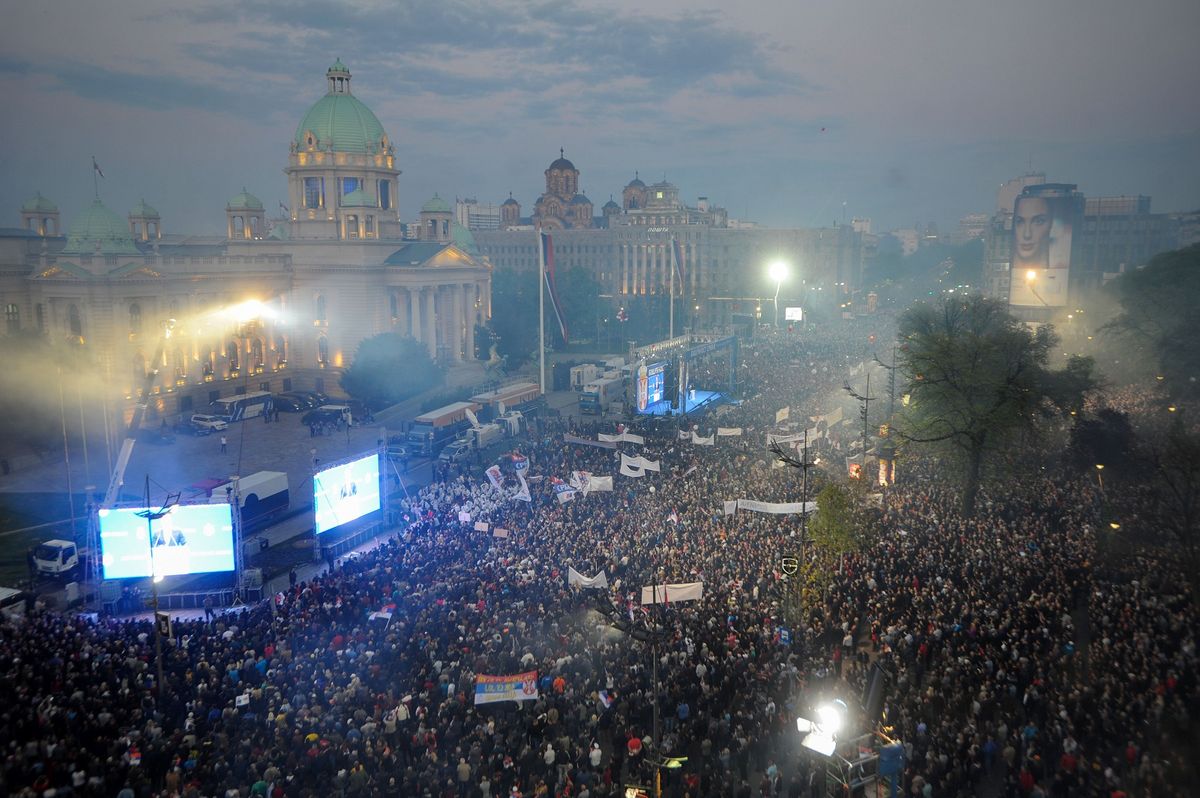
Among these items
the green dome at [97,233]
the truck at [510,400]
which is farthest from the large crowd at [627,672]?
the green dome at [97,233]

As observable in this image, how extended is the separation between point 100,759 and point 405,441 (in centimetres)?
2849

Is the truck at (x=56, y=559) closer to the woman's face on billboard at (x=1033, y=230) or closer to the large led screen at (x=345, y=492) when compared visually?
the large led screen at (x=345, y=492)

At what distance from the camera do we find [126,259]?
174 feet

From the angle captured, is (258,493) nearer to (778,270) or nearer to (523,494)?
(523,494)

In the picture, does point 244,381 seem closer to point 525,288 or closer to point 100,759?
point 525,288

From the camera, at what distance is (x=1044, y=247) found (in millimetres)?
77625

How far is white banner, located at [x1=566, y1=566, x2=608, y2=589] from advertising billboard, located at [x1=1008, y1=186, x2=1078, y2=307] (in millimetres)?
69094

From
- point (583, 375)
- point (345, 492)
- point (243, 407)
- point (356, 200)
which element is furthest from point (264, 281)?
point (345, 492)

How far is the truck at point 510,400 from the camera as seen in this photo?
150ft

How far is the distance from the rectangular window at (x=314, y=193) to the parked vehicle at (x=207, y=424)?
85.7 ft

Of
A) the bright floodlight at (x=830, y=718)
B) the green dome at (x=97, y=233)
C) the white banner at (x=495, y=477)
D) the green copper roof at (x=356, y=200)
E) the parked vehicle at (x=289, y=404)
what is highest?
the green copper roof at (x=356, y=200)

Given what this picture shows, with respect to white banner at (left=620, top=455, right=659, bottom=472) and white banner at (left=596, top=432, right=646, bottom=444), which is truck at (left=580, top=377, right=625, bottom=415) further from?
white banner at (left=620, top=455, right=659, bottom=472)

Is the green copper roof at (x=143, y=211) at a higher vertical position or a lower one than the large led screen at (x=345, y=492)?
higher

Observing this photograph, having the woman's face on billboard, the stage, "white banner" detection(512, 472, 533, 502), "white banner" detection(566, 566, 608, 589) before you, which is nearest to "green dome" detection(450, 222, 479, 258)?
the stage
